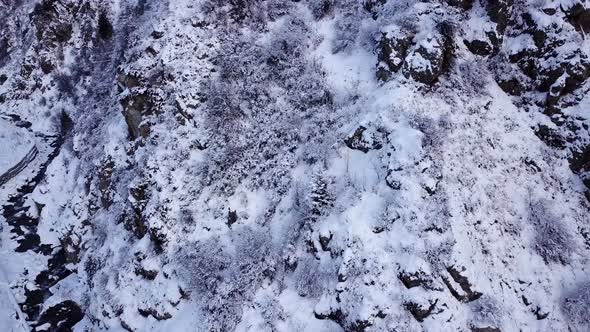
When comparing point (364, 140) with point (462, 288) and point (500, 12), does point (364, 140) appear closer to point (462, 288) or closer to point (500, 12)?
point (462, 288)

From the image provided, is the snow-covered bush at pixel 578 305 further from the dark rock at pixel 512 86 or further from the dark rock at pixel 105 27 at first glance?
the dark rock at pixel 105 27

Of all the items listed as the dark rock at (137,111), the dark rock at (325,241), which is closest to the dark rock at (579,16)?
the dark rock at (325,241)

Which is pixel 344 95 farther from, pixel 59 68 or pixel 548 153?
pixel 59 68

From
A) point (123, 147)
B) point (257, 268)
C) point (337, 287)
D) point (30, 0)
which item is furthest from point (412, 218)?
point (30, 0)

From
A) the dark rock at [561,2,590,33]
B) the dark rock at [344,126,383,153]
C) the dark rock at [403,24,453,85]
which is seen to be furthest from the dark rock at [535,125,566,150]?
the dark rock at [344,126,383,153]

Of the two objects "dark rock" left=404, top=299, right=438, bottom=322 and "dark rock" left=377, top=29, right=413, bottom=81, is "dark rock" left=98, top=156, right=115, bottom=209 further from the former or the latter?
"dark rock" left=404, top=299, right=438, bottom=322

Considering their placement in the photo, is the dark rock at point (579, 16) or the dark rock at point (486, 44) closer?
the dark rock at point (579, 16)
